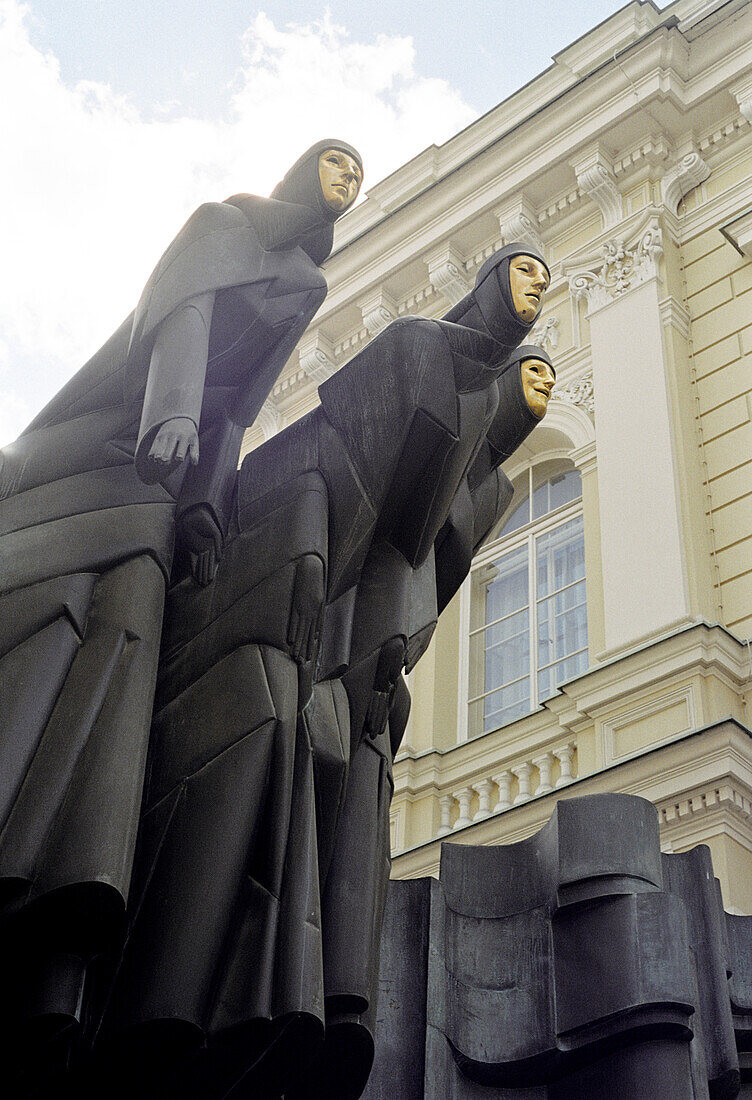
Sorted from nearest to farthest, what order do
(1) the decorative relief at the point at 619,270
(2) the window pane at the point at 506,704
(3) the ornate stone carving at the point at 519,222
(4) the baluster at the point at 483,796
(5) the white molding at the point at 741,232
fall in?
1. (4) the baluster at the point at 483,796
2. (2) the window pane at the point at 506,704
3. (5) the white molding at the point at 741,232
4. (1) the decorative relief at the point at 619,270
5. (3) the ornate stone carving at the point at 519,222

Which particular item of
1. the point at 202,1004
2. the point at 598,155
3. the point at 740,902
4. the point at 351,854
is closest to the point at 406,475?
the point at 351,854

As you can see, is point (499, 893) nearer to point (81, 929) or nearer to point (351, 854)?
A: point (351, 854)

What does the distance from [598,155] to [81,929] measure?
1153 centimetres

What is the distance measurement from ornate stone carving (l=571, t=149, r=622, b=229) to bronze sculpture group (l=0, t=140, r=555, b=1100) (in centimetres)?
932

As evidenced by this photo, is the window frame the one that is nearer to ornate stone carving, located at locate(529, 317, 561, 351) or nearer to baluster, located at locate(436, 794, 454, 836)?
baluster, located at locate(436, 794, 454, 836)

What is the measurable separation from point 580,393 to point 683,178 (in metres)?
2.27

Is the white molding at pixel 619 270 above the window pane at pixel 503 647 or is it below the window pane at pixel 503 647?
above

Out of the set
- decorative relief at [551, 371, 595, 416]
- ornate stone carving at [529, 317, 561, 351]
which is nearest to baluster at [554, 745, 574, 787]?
decorative relief at [551, 371, 595, 416]

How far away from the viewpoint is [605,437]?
11.5 meters

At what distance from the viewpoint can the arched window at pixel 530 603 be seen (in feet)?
36.5

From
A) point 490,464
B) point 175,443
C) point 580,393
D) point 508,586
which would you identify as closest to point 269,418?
point 508,586

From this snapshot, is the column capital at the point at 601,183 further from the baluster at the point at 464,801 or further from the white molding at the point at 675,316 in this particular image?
the baluster at the point at 464,801

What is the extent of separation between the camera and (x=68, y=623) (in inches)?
124

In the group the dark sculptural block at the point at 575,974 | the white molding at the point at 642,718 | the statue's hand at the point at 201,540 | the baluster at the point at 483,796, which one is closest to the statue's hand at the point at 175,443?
the statue's hand at the point at 201,540
